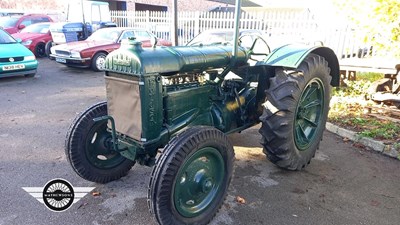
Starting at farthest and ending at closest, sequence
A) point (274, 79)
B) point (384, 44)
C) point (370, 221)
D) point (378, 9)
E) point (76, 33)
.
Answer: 1. point (76, 33)
2. point (384, 44)
3. point (378, 9)
4. point (274, 79)
5. point (370, 221)

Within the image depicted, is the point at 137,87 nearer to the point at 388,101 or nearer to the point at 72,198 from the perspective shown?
the point at 72,198

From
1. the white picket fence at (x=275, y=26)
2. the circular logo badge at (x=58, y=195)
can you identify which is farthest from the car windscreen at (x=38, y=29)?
the circular logo badge at (x=58, y=195)

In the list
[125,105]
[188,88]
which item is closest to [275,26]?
[188,88]

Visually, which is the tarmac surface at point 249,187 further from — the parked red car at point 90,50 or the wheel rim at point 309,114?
the parked red car at point 90,50

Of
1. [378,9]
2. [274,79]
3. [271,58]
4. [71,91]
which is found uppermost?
[378,9]

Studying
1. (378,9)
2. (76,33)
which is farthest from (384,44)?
(76,33)

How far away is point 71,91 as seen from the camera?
25.8ft

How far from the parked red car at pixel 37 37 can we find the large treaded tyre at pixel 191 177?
1261cm

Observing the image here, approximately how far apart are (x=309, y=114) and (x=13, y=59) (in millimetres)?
7927

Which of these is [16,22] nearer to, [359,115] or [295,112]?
[359,115]

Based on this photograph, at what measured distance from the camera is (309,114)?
3.91 metres

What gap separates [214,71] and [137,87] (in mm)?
1070

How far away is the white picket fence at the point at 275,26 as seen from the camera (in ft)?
26.0

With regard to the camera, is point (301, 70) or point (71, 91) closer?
point (301, 70)
